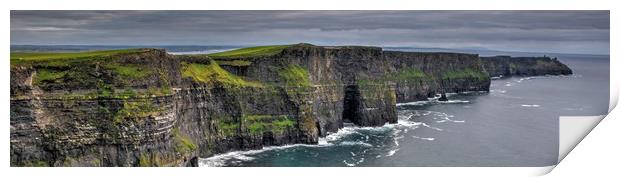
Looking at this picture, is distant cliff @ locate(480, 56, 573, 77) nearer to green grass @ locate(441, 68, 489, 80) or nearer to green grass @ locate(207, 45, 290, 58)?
green grass @ locate(441, 68, 489, 80)

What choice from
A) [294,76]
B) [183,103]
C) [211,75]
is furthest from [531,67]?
[183,103]

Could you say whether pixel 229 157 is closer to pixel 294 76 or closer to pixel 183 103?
pixel 183 103

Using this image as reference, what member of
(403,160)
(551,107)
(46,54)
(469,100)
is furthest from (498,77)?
(46,54)

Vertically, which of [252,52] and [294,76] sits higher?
[252,52]

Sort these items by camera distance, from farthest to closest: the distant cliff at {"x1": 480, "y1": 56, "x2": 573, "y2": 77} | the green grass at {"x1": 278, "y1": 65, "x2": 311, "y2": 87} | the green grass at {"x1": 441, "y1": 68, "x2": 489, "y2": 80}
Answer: the distant cliff at {"x1": 480, "y1": 56, "x2": 573, "y2": 77} < the green grass at {"x1": 441, "y1": 68, "x2": 489, "y2": 80} < the green grass at {"x1": 278, "y1": 65, "x2": 311, "y2": 87}

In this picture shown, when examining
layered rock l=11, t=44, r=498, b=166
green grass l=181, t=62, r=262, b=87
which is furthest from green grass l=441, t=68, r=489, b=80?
green grass l=181, t=62, r=262, b=87

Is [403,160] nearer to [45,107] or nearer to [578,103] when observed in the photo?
[45,107]
